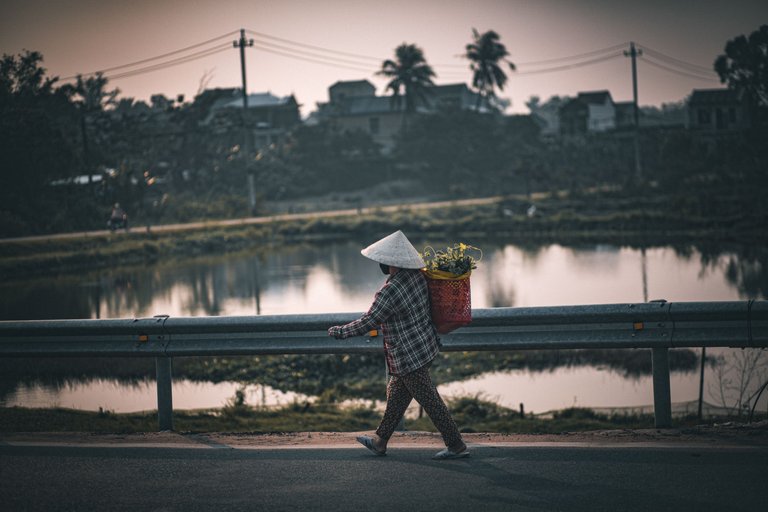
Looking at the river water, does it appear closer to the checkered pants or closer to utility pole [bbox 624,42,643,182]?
the checkered pants

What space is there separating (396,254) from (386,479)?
63.8 inches

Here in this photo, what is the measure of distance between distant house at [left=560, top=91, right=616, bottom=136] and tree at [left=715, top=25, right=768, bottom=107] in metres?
13.7

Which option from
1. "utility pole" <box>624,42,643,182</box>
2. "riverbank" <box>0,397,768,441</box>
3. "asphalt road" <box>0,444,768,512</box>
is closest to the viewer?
"asphalt road" <box>0,444,768,512</box>

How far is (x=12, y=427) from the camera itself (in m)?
9.88

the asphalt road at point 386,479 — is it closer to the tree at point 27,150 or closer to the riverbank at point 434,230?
the riverbank at point 434,230

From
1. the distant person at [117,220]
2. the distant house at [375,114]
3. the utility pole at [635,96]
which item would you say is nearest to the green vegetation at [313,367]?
the distant person at [117,220]

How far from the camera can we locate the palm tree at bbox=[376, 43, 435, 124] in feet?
285

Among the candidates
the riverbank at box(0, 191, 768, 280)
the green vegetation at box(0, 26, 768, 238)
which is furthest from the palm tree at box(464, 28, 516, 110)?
the riverbank at box(0, 191, 768, 280)

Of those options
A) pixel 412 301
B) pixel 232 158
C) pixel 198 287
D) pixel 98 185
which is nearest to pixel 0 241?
pixel 198 287

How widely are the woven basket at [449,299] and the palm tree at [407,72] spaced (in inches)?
3154

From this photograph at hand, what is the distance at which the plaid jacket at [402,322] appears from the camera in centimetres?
730

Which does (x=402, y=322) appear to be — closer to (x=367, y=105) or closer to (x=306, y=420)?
(x=306, y=420)

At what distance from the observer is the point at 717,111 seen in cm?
7619

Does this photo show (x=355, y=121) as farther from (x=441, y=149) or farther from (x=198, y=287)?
(x=198, y=287)
